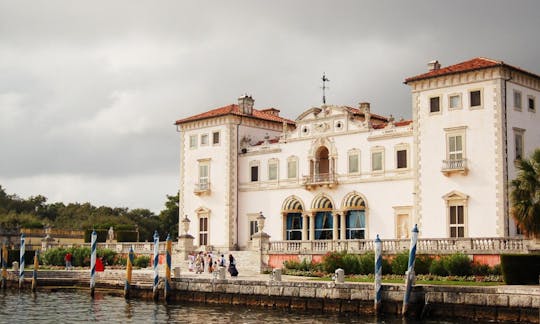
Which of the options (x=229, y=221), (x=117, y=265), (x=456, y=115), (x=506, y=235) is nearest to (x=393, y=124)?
(x=456, y=115)

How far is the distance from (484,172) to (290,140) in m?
14.5

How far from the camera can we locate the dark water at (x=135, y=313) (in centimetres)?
3050

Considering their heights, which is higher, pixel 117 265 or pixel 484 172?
pixel 484 172

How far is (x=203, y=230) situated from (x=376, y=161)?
14694mm

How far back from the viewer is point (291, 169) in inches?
2047

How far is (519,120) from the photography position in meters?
42.6

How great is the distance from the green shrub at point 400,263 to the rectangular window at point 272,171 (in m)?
16.1

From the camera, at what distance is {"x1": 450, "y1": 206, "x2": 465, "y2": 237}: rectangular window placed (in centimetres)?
4225

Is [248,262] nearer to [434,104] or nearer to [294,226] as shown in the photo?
[294,226]

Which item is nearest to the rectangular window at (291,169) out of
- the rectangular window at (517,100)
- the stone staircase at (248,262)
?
the stone staircase at (248,262)

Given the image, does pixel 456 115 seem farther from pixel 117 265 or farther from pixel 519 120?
pixel 117 265

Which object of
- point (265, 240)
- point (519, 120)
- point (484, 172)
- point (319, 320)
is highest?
point (519, 120)

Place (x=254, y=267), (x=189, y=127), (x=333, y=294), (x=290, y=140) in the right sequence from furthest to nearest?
(x=189, y=127) → (x=290, y=140) → (x=254, y=267) → (x=333, y=294)

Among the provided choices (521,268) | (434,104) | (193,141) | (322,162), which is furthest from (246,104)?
(521,268)
